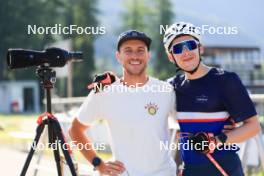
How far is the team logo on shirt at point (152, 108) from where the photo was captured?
140 inches

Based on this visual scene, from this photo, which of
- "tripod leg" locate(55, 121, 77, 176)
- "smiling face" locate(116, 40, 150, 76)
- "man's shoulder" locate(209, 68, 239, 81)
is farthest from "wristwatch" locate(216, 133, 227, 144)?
"tripod leg" locate(55, 121, 77, 176)

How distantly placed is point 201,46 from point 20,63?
1.25 m

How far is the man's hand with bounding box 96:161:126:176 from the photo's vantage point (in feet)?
11.5

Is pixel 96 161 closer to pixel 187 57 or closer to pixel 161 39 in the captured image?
pixel 187 57

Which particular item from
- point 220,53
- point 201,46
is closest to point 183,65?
point 201,46

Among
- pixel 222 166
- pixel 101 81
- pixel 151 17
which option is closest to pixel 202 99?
pixel 222 166

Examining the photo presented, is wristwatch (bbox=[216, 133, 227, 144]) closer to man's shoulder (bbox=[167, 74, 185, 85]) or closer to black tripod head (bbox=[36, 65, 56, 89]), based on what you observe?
man's shoulder (bbox=[167, 74, 185, 85])

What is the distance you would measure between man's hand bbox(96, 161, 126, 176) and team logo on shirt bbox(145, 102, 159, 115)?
1.27 feet

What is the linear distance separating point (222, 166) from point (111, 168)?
71cm

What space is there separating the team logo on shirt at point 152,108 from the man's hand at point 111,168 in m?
0.39

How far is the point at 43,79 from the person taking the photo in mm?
3820

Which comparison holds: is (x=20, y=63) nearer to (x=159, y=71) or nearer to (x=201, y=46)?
(x=201, y=46)

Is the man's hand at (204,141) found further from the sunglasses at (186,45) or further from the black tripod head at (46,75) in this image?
the black tripod head at (46,75)

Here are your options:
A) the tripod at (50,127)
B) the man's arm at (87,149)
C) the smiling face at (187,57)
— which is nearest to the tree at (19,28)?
the tripod at (50,127)
